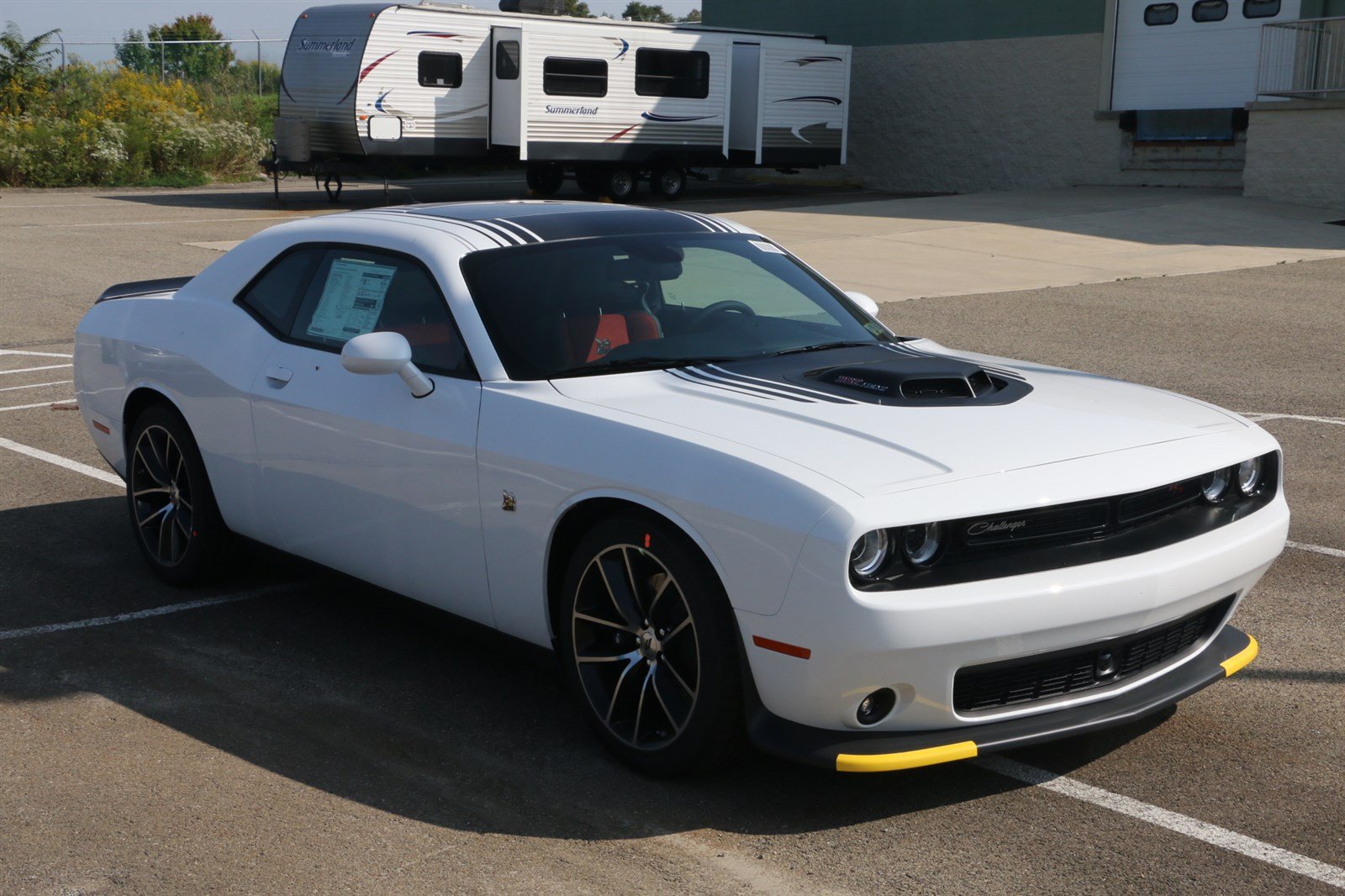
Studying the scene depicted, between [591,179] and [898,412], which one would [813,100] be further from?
[898,412]

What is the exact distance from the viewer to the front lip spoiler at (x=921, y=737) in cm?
368

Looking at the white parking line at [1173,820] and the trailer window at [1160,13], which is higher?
the trailer window at [1160,13]

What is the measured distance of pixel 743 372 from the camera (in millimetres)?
4602

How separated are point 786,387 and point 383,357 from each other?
4.11ft

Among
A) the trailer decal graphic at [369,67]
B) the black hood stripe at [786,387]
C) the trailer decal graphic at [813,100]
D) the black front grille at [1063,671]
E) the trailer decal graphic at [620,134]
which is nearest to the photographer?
the black front grille at [1063,671]

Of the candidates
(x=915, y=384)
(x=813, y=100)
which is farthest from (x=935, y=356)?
(x=813, y=100)

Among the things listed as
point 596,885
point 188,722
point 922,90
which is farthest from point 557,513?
point 922,90

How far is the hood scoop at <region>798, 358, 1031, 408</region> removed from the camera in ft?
14.2

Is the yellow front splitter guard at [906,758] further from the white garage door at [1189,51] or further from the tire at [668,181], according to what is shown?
the tire at [668,181]

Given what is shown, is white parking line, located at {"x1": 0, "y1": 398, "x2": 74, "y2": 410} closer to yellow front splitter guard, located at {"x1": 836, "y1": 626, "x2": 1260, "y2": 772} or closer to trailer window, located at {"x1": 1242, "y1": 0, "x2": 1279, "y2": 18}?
yellow front splitter guard, located at {"x1": 836, "y1": 626, "x2": 1260, "y2": 772}

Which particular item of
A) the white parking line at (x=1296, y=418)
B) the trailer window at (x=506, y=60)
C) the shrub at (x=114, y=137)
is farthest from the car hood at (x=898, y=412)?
the shrub at (x=114, y=137)

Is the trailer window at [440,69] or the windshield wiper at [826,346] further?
the trailer window at [440,69]

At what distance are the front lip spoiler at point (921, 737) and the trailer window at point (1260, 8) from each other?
2602 cm

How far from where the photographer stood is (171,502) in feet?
19.8
